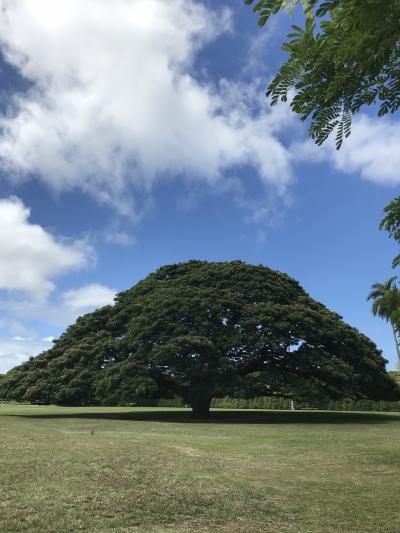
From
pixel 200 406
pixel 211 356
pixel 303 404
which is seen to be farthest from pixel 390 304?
pixel 303 404

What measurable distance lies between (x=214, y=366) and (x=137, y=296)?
1057cm

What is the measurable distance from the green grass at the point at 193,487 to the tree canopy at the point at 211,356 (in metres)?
9.89

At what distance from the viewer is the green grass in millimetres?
6625

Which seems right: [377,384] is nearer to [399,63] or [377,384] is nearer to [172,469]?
[172,469]

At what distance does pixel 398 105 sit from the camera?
377cm

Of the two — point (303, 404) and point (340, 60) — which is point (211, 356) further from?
point (303, 404)

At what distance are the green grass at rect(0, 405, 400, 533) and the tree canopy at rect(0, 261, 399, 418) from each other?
9.89 meters

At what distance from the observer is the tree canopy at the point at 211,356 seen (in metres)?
25.2

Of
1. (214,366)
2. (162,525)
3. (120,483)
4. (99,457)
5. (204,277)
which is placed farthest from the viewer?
(204,277)

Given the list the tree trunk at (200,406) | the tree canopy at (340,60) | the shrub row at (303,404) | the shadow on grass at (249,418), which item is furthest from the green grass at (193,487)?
the shrub row at (303,404)

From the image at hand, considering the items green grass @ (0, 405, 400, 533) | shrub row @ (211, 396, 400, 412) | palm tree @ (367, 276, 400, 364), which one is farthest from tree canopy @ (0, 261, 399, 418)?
palm tree @ (367, 276, 400, 364)

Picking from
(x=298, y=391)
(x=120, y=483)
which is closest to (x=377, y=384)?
(x=298, y=391)

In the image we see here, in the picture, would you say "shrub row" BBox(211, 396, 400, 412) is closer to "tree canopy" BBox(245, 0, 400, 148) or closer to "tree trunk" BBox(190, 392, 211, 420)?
"tree trunk" BBox(190, 392, 211, 420)

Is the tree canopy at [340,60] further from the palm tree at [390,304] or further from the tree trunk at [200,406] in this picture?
the tree trunk at [200,406]
